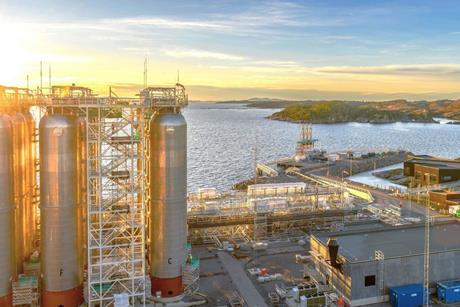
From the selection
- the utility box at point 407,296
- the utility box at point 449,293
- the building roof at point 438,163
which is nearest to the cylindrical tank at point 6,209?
the utility box at point 407,296

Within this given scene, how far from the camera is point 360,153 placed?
129625mm

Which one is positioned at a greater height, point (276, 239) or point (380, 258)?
point (380, 258)

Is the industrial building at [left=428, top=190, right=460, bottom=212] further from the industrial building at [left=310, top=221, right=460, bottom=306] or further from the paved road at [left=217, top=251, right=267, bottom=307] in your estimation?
the paved road at [left=217, top=251, right=267, bottom=307]

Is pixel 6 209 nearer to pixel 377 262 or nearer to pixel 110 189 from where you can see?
pixel 110 189

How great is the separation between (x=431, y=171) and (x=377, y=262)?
53.3m

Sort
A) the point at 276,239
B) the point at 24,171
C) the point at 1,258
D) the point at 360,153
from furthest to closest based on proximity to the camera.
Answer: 1. the point at 360,153
2. the point at 276,239
3. the point at 24,171
4. the point at 1,258

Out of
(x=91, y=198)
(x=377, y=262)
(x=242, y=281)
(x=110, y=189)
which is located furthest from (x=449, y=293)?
(x=91, y=198)

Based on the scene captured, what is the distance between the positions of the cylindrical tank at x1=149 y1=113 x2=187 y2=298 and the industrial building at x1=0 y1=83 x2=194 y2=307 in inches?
2.5

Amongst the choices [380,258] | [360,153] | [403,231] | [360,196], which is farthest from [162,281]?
[360,153]

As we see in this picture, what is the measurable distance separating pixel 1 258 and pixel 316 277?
20.3 m

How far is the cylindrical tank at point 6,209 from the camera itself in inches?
979

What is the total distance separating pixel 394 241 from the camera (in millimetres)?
33094

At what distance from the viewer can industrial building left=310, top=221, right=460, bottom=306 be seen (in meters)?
28.7

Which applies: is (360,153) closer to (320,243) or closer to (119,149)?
(320,243)
